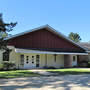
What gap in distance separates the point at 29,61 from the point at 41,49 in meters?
2.66

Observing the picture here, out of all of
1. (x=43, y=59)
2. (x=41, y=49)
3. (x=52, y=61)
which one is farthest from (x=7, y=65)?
(x=52, y=61)

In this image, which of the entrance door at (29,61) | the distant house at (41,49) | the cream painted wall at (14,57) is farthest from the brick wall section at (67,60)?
the cream painted wall at (14,57)

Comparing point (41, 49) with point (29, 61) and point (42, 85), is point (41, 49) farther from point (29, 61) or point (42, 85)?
point (42, 85)

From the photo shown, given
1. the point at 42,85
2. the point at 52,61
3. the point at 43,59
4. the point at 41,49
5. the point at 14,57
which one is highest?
the point at 41,49

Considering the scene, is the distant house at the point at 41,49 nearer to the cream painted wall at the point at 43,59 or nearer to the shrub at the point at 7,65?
the cream painted wall at the point at 43,59

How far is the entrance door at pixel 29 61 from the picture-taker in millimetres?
21297

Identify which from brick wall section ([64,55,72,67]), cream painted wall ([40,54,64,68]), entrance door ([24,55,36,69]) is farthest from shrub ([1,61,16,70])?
brick wall section ([64,55,72,67])

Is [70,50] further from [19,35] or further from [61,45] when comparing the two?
[19,35]

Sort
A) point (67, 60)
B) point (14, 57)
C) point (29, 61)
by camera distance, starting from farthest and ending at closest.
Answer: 1. point (67, 60)
2. point (29, 61)
3. point (14, 57)

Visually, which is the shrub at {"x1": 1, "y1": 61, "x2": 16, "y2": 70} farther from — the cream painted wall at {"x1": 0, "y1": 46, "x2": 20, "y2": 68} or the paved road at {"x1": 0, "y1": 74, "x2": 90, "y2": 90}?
the paved road at {"x1": 0, "y1": 74, "x2": 90, "y2": 90}

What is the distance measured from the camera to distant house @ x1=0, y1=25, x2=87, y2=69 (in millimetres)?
20531

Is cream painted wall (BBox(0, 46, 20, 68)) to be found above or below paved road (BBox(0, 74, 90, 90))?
above

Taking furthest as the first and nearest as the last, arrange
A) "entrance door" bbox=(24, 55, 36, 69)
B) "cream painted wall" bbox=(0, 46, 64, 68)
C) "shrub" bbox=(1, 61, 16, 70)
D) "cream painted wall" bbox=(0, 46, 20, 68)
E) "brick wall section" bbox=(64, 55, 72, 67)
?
"brick wall section" bbox=(64, 55, 72, 67), "entrance door" bbox=(24, 55, 36, 69), "cream painted wall" bbox=(0, 46, 64, 68), "cream painted wall" bbox=(0, 46, 20, 68), "shrub" bbox=(1, 61, 16, 70)

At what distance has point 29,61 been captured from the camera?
2166 cm
